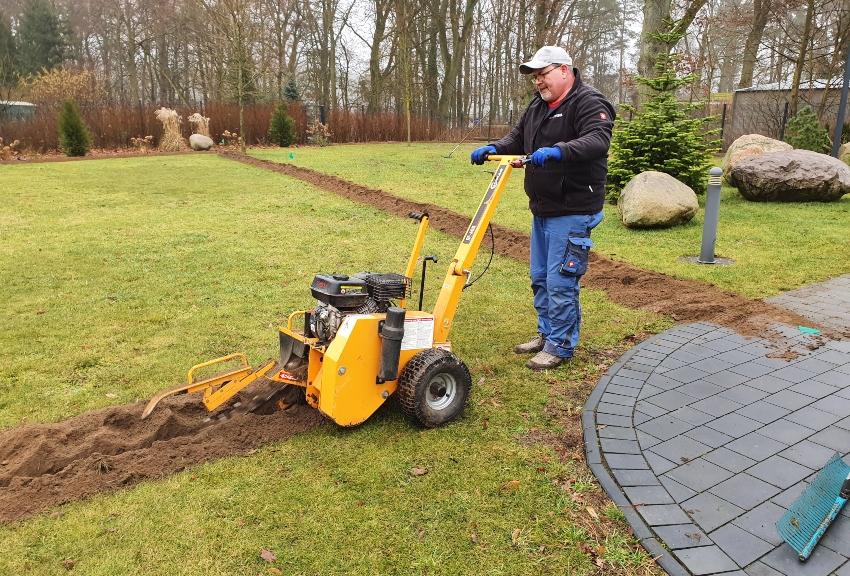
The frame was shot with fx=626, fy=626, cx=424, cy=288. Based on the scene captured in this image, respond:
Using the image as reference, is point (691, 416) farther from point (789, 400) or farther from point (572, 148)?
point (572, 148)

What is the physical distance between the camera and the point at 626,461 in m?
3.21

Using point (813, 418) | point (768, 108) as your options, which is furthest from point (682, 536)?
point (768, 108)

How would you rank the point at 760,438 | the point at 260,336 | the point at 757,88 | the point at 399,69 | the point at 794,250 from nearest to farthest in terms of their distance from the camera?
the point at 760,438
the point at 260,336
the point at 794,250
the point at 757,88
the point at 399,69

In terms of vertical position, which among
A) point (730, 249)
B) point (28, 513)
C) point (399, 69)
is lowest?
point (28, 513)

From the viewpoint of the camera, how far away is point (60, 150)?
2177 cm

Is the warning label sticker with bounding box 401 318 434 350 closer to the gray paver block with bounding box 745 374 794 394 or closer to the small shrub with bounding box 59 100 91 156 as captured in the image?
the gray paver block with bounding box 745 374 794 394

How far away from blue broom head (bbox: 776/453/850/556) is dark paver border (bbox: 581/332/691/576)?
47 centimetres

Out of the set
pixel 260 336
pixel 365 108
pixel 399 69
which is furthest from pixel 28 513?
pixel 365 108

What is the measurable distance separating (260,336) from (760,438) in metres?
3.61

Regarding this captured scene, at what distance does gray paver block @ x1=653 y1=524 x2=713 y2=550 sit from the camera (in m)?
2.60

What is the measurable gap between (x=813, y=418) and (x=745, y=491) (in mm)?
981

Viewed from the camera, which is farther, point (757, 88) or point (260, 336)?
point (757, 88)

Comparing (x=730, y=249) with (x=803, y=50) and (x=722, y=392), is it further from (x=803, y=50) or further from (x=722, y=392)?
(x=803, y=50)

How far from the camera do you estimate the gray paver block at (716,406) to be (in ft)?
12.1
